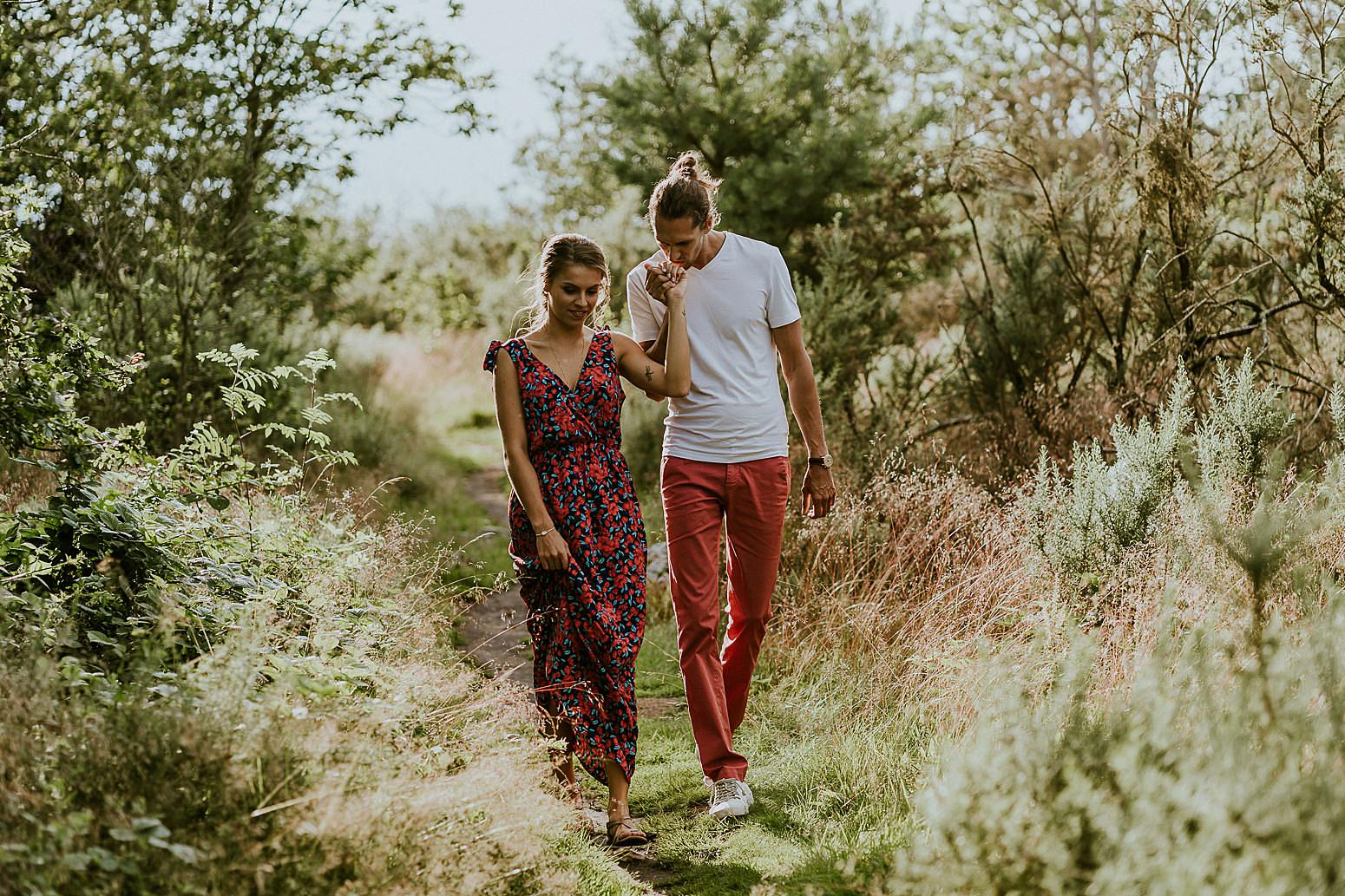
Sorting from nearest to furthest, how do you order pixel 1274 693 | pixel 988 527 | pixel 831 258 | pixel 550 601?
pixel 1274 693 < pixel 550 601 < pixel 988 527 < pixel 831 258

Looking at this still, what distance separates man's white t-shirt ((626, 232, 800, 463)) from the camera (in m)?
3.88

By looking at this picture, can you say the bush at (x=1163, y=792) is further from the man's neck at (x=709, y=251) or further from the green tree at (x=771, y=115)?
the green tree at (x=771, y=115)

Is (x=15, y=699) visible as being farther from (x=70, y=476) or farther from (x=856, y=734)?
(x=856, y=734)

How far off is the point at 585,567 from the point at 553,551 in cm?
16

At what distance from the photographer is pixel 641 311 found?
13.3 ft

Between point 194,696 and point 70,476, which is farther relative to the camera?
point 70,476

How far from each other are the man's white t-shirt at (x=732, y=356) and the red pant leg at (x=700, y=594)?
0.30 feet

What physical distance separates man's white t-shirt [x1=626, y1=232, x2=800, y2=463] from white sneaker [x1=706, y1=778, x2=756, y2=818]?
3.67ft

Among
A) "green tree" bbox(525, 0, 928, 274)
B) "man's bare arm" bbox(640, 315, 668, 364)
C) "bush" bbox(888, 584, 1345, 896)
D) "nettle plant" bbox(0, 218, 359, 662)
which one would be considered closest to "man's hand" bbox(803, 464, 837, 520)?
"man's bare arm" bbox(640, 315, 668, 364)

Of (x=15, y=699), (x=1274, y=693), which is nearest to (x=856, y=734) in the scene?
(x=1274, y=693)

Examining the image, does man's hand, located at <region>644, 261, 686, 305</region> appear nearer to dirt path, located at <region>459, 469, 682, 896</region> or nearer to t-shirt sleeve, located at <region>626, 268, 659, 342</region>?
t-shirt sleeve, located at <region>626, 268, 659, 342</region>

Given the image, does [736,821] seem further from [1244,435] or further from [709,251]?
[1244,435]

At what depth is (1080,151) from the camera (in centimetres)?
1753

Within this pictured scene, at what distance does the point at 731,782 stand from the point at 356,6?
21.6 feet
